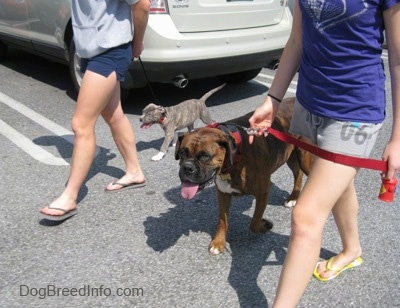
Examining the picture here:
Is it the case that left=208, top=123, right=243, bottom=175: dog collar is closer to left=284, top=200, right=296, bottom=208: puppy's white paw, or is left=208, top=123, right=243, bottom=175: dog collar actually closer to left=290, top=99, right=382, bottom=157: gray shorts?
left=290, top=99, right=382, bottom=157: gray shorts

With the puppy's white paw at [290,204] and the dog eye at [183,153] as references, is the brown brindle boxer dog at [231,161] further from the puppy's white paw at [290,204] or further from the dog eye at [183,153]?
the puppy's white paw at [290,204]

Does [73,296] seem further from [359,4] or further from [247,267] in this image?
[359,4]

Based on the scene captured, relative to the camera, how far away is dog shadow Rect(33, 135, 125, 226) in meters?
4.08

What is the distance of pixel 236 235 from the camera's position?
3227mm

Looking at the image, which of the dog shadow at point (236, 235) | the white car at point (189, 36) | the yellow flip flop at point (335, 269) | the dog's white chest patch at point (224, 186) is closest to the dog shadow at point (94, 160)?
the dog shadow at point (236, 235)

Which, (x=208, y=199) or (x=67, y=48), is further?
(x=67, y=48)

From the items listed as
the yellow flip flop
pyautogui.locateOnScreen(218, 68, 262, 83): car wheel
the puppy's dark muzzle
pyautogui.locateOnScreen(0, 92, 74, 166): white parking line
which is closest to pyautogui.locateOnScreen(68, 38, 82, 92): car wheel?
pyautogui.locateOnScreen(0, 92, 74, 166): white parking line

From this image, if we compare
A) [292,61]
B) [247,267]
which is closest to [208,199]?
[247,267]

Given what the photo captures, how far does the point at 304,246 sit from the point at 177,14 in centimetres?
353

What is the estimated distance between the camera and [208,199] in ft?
12.1

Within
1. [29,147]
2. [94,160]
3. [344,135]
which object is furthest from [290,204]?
[29,147]

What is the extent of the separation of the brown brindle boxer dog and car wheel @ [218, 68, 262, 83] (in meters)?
3.61

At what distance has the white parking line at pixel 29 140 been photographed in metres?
4.39

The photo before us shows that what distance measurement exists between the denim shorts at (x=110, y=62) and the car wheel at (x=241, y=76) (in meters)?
3.79
